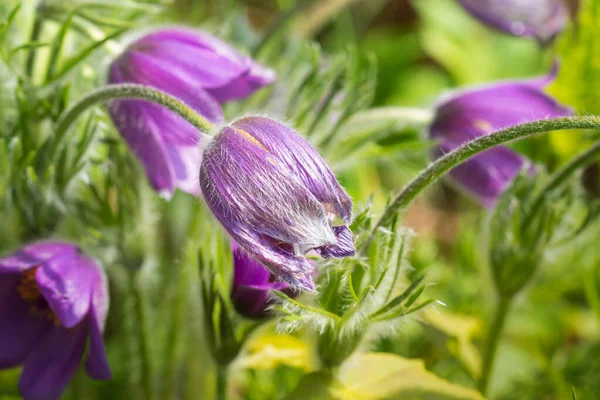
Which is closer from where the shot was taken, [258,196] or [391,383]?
[258,196]

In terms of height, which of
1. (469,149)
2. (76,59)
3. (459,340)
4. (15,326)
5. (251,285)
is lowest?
(15,326)

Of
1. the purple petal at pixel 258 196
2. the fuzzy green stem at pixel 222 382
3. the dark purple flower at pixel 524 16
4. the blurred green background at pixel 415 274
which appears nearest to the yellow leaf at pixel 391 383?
the blurred green background at pixel 415 274

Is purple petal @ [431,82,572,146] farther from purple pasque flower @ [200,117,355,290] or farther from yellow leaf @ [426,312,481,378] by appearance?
purple pasque flower @ [200,117,355,290]

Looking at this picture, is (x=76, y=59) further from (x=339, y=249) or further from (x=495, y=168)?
(x=495, y=168)

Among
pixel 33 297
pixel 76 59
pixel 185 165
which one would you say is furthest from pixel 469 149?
pixel 33 297

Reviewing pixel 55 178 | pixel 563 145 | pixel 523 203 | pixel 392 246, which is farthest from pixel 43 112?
pixel 563 145

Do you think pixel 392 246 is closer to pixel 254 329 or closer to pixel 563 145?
pixel 254 329

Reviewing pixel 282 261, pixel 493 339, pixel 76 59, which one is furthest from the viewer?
pixel 493 339
